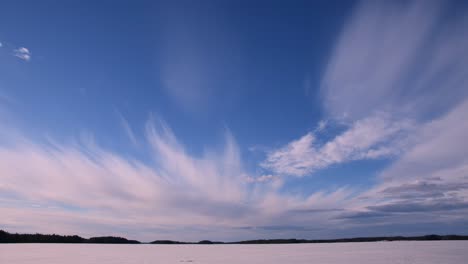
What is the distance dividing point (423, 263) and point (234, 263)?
9792mm

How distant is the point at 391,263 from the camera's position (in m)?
16.3

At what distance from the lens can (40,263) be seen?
17.2 metres

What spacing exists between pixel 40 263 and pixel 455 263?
22.4 meters

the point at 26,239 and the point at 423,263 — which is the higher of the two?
the point at 26,239

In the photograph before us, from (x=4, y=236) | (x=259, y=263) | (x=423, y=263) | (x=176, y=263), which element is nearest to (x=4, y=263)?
(x=176, y=263)

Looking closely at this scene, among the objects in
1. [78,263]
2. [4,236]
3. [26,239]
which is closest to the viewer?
[78,263]

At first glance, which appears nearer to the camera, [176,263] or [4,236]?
[176,263]

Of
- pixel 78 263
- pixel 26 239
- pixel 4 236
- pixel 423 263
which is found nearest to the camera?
pixel 423 263

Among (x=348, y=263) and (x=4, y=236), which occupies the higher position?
(x=4, y=236)

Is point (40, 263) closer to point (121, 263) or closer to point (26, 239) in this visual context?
point (121, 263)

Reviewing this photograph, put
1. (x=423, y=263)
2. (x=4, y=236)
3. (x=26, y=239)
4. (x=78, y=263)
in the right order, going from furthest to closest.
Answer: (x=26, y=239), (x=4, y=236), (x=78, y=263), (x=423, y=263)

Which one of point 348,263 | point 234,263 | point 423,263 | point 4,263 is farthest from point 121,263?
point 423,263

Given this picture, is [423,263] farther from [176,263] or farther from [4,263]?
[4,263]

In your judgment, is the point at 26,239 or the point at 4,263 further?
the point at 26,239
